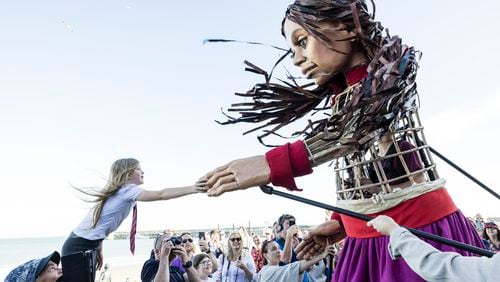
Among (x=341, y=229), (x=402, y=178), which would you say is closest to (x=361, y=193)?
(x=402, y=178)

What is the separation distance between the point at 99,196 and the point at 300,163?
225cm

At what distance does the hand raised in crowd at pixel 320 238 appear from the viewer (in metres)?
1.74

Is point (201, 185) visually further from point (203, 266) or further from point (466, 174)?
point (203, 266)

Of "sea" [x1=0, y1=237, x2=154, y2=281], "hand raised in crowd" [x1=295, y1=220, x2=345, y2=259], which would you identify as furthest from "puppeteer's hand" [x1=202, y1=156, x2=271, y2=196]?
"sea" [x1=0, y1=237, x2=154, y2=281]

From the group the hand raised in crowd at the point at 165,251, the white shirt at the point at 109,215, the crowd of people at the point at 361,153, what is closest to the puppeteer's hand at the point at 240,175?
the crowd of people at the point at 361,153

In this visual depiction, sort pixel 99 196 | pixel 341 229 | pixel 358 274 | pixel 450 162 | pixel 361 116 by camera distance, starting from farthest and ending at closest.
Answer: pixel 99 196, pixel 341 229, pixel 450 162, pixel 358 274, pixel 361 116

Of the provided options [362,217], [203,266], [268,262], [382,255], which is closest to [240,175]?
[362,217]

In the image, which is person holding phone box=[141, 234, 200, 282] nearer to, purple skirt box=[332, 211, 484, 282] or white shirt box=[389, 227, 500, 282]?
purple skirt box=[332, 211, 484, 282]

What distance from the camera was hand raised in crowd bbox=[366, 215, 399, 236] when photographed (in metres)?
1.25

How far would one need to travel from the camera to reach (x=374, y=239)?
1.39 metres

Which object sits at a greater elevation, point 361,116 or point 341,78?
point 341,78

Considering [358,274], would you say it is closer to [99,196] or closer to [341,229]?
[341,229]

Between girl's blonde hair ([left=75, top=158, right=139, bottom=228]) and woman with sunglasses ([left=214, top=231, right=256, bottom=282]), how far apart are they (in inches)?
108

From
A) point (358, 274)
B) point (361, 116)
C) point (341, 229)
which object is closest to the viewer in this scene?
point (361, 116)
